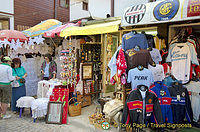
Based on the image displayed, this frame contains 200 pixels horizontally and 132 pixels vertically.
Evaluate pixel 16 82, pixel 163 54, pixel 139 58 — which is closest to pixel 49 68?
pixel 16 82

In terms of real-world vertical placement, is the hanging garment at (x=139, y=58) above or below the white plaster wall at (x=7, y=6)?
below

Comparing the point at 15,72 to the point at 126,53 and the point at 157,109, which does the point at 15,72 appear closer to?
the point at 126,53

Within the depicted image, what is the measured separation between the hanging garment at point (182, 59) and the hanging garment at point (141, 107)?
1180 mm

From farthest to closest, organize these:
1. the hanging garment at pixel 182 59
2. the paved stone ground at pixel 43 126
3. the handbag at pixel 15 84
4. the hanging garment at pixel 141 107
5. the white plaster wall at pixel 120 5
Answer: the white plaster wall at pixel 120 5 → the handbag at pixel 15 84 → the paved stone ground at pixel 43 126 → the hanging garment at pixel 182 59 → the hanging garment at pixel 141 107

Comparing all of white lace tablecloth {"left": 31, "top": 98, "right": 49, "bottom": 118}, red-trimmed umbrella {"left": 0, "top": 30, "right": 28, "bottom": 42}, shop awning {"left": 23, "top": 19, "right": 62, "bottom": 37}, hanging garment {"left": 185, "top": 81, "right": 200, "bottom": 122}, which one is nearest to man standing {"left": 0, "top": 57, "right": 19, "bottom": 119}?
white lace tablecloth {"left": 31, "top": 98, "right": 49, "bottom": 118}

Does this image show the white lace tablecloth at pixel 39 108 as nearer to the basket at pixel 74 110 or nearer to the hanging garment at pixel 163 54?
the basket at pixel 74 110

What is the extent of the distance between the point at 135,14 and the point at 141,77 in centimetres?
158

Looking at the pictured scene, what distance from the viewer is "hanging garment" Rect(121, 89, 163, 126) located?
3.91 metres

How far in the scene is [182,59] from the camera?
4492mm

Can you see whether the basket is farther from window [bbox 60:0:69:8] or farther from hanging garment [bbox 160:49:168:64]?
window [bbox 60:0:69:8]

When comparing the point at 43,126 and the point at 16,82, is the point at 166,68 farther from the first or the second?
the point at 16,82

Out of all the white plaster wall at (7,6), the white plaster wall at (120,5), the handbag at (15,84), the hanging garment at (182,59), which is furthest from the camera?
the white plaster wall at (7,6)

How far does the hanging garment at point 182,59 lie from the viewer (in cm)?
441

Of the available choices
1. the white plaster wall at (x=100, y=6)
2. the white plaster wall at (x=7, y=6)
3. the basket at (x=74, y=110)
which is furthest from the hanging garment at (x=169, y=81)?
the white plaster wall at (x=7, y=6)
